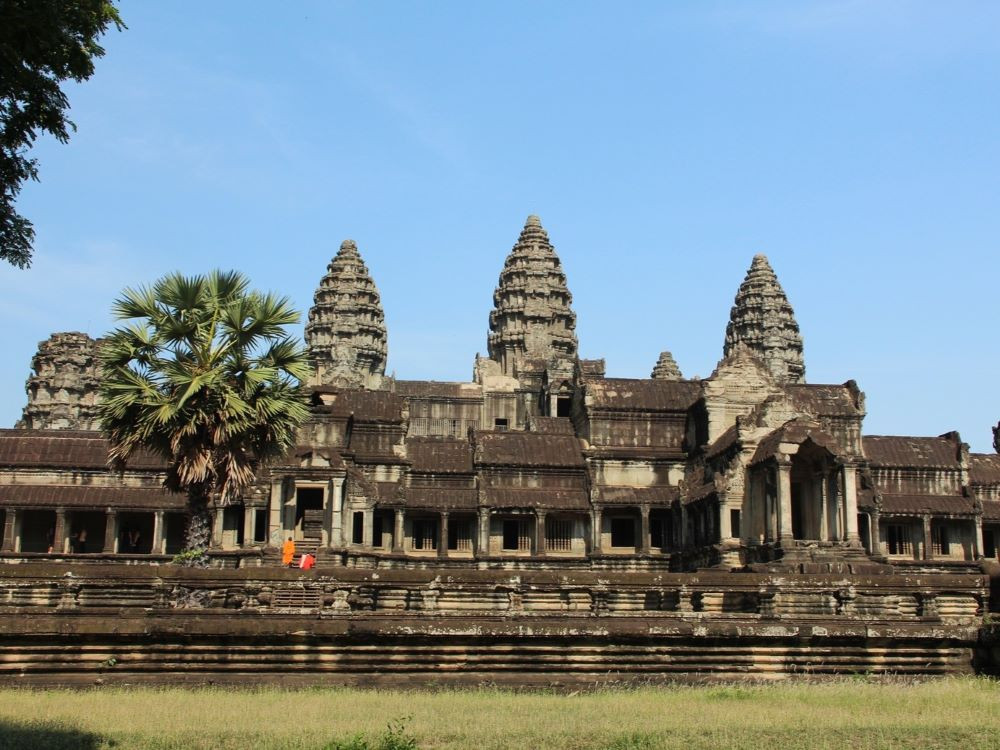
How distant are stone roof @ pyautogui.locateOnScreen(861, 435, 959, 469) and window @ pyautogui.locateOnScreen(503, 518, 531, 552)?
15.8 meters

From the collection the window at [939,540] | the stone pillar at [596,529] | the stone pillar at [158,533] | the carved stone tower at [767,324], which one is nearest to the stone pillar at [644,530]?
the stone pillar at [596,529]

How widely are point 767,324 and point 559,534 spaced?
52.1 m

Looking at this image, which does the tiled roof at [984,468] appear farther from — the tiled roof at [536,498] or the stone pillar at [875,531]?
the tiled roof at [536,498]

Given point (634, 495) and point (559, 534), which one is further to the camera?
point (634, 495)

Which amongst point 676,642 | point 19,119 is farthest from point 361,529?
point 19,119

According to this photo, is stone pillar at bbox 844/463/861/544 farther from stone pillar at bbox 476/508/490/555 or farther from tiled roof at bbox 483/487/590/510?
stone pillar at bbox 476/508/490/555

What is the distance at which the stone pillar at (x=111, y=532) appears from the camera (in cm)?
4391

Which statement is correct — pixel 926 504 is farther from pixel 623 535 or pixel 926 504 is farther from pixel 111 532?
pixel 111 532

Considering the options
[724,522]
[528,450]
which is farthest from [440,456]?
[724,522]

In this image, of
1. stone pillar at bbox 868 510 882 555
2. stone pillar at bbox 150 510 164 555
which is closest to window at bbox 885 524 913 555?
stone pillar at bbox 868 510 882 555

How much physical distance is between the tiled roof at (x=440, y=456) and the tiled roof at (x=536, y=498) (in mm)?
1858

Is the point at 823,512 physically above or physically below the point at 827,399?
below

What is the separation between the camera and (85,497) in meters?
44.9

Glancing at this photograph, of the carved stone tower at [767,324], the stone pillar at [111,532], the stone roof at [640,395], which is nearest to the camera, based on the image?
the stone pillar at [111,532]
